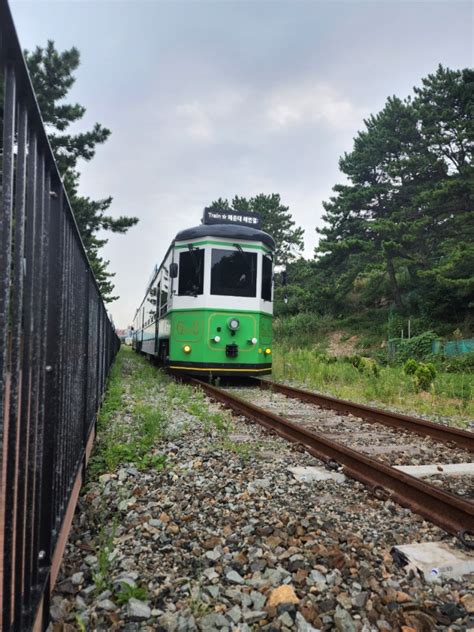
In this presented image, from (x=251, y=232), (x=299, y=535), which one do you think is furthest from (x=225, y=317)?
(x=299, y=535)

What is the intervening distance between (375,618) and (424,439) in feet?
11.5

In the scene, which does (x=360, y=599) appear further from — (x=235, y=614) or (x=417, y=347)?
(x=417, y=347)

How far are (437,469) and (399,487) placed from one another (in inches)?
32.4

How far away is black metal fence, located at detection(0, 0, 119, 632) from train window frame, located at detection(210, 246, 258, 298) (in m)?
6.82

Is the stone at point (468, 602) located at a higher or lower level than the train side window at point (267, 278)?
lower

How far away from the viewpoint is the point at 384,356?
18.7 m

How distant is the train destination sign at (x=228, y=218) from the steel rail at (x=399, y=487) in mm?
5892

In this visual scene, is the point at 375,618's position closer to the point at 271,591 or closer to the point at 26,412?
the point at 271,591

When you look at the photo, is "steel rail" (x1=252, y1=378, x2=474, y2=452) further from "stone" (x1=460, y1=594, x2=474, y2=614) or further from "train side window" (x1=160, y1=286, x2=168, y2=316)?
"train side window" (x1=160, y1=286, x2=168, y2=316)

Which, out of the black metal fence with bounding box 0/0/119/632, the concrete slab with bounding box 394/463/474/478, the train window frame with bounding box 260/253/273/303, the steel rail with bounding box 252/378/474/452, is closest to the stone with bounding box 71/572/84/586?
the black metal fence with bounding box 0/0/119/632

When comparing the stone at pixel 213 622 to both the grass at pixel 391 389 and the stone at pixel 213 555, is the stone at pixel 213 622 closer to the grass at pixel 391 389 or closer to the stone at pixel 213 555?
the stone at pixel 213 555

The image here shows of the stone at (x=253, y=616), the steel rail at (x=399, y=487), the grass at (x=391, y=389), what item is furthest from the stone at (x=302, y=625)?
the grass at (x=391, y=389)

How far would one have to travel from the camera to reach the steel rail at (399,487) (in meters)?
2.62

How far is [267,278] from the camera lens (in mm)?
9820
